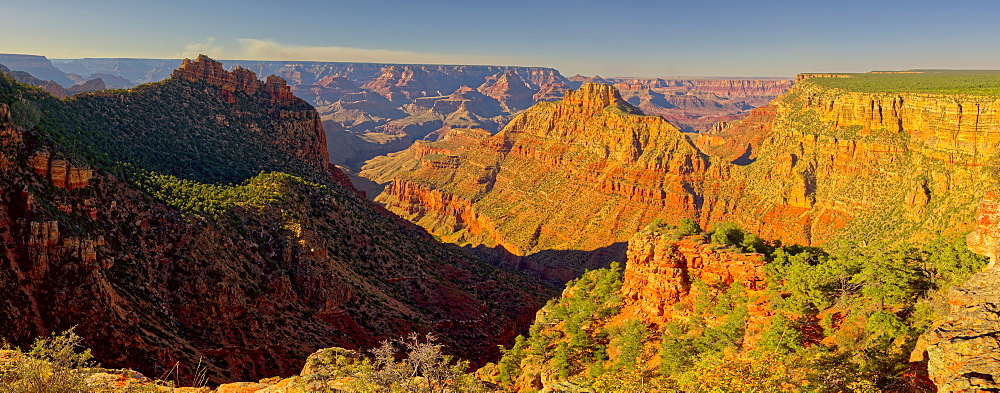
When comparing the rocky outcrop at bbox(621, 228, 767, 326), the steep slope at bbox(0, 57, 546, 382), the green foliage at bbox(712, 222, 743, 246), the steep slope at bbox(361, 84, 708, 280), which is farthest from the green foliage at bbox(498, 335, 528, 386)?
the steep slope at bbox(361, 84, 708, 280)

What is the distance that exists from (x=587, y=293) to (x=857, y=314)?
69.7 ft

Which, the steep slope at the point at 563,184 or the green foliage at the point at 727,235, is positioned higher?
the green foliage at the point at 727,235

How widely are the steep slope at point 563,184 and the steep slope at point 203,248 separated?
38779 mm

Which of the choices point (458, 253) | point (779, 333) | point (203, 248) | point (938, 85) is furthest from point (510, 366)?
point (938, 85)

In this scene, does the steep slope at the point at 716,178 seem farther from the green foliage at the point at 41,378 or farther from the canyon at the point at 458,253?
the green foliage at the point at 41,378

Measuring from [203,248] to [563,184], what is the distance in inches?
3866

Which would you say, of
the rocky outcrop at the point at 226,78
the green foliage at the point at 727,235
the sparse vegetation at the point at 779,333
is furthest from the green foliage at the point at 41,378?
the rocky outcrop at the point at 226,78

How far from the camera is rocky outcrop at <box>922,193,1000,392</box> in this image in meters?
17.1

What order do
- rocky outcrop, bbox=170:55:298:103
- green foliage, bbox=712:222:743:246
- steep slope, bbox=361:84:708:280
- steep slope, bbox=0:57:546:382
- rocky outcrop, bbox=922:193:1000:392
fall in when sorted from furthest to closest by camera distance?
steep slope, bbox=361:84:708:280 < rocky outcrop, bbox=170:55:298:103 < green foliage, bbox=712:222:743:246 < steep slope, bbox=0:57:546:382 < rocky outcrop, bbox=922:193:1000:392

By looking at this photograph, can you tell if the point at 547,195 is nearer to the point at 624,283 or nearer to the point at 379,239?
the point at 379,239

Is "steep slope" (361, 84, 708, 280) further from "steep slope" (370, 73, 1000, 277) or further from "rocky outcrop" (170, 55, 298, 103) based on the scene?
"rocky outcrop" (170, 55, 298, 103)

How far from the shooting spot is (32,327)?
33500 mm

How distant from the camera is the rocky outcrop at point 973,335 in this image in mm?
17141

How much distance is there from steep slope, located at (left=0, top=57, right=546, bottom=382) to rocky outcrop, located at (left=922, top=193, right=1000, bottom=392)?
130ft
